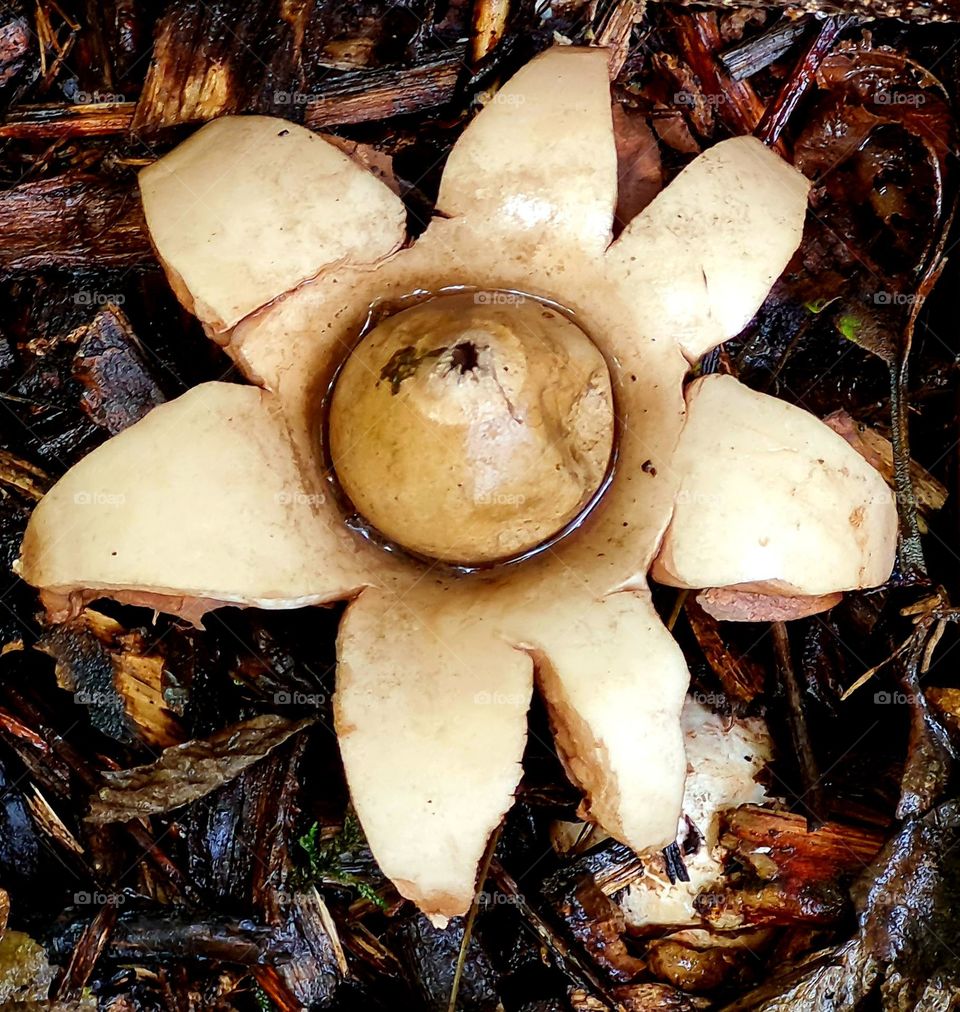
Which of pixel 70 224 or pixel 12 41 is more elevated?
pixel 12 41

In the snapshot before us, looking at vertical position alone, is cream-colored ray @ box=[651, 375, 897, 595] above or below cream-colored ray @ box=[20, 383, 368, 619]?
below

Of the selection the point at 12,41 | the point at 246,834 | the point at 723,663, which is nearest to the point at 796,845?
the point at 723,663

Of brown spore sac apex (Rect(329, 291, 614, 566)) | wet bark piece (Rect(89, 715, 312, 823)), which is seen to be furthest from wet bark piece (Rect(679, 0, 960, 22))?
wet bark piece (Rect(89, 715, 312, 823))

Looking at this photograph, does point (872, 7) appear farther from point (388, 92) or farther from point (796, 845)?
point (796, 845)

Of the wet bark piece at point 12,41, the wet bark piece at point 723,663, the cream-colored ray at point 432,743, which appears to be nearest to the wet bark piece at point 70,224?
the wet bark piece at point 12,41

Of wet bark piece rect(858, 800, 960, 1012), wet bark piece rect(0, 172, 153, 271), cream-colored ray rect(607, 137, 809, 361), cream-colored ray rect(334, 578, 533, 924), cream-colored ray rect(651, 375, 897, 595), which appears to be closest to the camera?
cream-colored ray rect(334, 578, 533, 924)

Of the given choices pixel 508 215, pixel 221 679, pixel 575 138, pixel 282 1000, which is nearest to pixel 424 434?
pixel 508 215

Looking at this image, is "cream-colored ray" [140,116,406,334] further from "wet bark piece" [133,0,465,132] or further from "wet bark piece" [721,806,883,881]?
"wet bark piece" [721,806,883,881]

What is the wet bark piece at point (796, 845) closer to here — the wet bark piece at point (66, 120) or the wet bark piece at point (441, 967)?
the wet bark piece at point (441, 967)

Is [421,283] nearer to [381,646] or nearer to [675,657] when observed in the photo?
[381,646]
